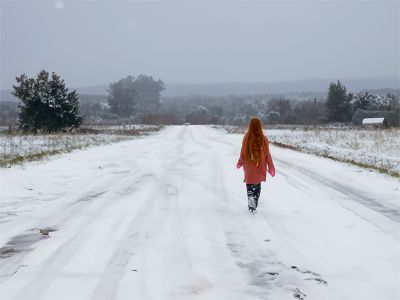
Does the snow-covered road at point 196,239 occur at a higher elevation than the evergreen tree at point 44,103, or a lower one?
lower

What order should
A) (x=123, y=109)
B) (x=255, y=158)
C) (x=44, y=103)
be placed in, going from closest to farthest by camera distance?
(x=255, y=158), (x=44, y=103), (x=123, y=109)

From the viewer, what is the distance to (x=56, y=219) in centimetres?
693

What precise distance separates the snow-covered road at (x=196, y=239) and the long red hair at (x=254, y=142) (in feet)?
3.06

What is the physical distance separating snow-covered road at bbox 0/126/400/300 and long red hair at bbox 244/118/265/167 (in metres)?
0.93

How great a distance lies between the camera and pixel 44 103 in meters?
36.6

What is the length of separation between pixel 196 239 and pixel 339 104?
7052 centimetres

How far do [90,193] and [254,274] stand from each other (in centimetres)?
535

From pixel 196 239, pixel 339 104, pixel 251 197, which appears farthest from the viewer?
pixel 339 104

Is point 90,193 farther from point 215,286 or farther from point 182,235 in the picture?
point 215,286

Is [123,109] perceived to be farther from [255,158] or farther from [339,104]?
[255,158]

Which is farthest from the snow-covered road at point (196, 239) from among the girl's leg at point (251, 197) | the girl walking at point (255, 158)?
the girl walking at point (255, 158)

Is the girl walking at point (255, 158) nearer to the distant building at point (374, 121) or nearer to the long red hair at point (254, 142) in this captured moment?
the long red hair at point (254, 142)

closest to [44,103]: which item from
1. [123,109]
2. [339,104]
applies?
[339,104]

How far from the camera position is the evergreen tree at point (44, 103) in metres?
36.7
